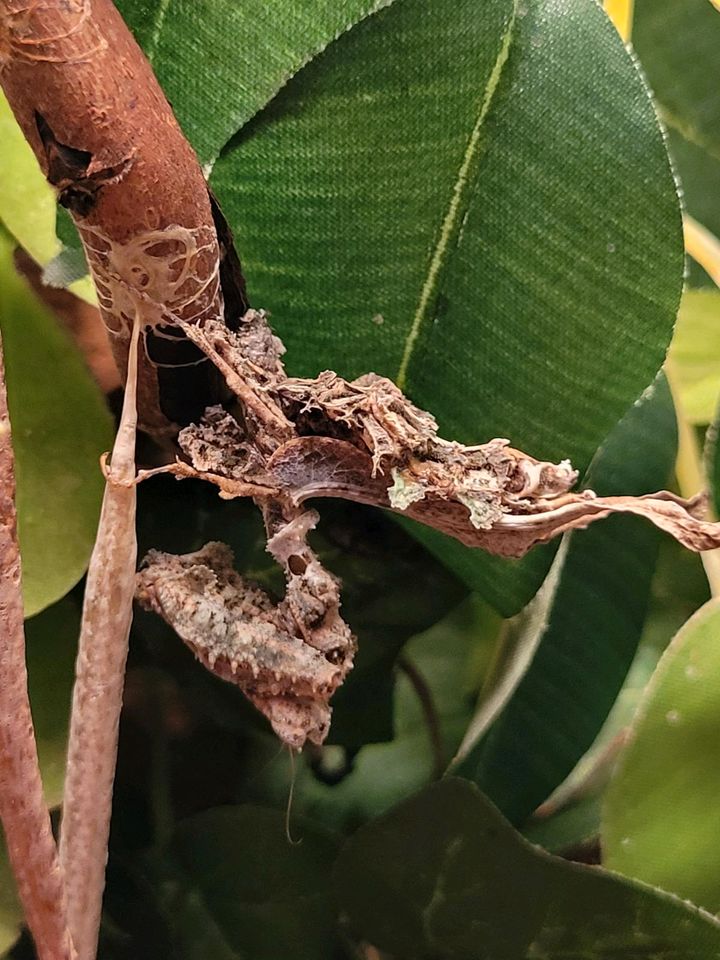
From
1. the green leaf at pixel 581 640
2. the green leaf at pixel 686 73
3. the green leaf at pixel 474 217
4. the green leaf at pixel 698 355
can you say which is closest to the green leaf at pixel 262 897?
the green leaf at pixel 581 640

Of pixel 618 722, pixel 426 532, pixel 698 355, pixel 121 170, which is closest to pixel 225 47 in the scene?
pixel 121 170

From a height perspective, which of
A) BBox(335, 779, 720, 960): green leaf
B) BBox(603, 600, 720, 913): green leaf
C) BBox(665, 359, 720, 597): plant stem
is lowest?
BBox(335, 779, 720, 960): green leaf

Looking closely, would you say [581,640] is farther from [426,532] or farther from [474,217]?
[474,217]

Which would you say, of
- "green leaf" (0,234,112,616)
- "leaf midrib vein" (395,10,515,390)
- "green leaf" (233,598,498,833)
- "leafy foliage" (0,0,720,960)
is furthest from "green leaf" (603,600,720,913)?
"green leaf" (0,234,112,616)

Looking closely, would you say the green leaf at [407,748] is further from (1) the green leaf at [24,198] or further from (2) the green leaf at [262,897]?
(1) the green leaf at [24,198]

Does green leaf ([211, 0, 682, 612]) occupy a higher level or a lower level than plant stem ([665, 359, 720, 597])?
higher

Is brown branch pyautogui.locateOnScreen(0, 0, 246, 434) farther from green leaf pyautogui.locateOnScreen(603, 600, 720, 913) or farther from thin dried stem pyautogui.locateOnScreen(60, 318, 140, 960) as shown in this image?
green leaf pyautogui.locateOnScreen(603, 600, 720, 913)

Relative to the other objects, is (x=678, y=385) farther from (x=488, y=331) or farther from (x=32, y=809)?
(x=32, y=809)
